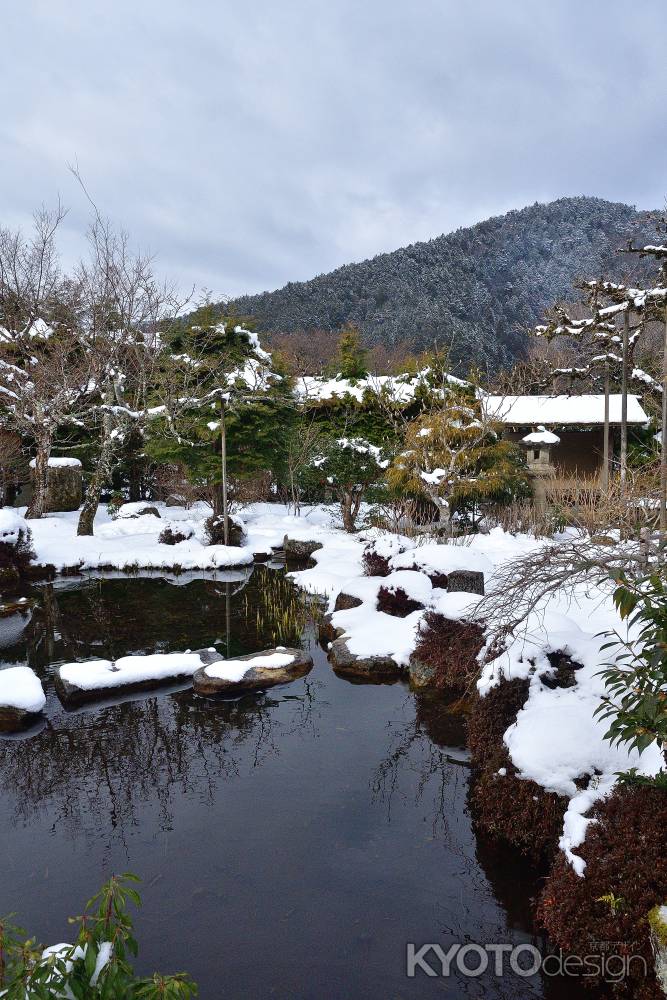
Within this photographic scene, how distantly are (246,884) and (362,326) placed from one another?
55.5 meters

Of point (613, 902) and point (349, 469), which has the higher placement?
point (349, 469)

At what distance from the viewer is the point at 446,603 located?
8281 millimetres

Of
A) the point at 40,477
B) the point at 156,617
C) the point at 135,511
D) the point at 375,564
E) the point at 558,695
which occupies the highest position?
the point at 40,477

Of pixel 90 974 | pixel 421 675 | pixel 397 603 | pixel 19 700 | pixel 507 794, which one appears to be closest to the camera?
pixel 90 974

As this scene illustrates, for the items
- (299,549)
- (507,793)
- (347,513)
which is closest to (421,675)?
(507,793)

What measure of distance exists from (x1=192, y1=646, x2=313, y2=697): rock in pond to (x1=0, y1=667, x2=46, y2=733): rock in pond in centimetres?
190

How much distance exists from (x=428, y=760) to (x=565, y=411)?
1845 centimetres

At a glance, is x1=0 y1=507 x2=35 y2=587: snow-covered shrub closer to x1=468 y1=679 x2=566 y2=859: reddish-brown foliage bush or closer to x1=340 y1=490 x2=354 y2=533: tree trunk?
x1=340 y1=490 x2=354 y2=533: tree trunk

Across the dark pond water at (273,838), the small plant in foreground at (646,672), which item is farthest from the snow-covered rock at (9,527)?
the small plant in foreground at (646,672)

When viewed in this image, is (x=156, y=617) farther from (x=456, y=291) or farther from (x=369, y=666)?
(x=456, y=291)

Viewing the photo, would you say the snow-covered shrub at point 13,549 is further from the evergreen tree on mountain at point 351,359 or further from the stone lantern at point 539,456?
the stone lantern at point 539,456

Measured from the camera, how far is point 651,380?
62.7 ft

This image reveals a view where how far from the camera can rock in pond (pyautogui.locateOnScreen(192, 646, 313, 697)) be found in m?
7.88

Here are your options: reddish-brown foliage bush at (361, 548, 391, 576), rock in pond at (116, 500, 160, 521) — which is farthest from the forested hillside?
reddish-brown foliage bush at (361, 548, 391, 576)
